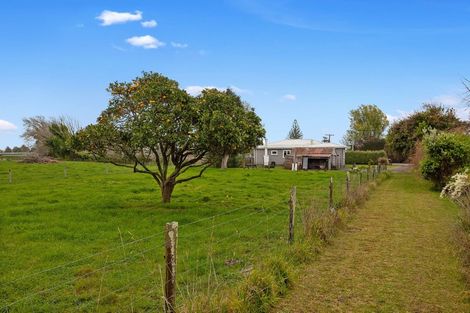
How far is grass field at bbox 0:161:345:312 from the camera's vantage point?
667 centimetres

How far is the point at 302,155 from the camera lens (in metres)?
54.4

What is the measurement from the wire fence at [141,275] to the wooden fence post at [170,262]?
5 cm

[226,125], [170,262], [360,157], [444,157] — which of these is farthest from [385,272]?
[360,157]

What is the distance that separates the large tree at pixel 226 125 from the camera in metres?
13.5

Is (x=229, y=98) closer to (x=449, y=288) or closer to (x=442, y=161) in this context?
(x=449, y=288)

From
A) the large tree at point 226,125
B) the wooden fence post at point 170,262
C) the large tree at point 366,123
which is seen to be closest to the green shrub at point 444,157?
the large tree at point 226,125

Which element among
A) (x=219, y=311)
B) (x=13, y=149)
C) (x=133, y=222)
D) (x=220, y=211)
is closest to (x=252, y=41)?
(x=220, y=211)

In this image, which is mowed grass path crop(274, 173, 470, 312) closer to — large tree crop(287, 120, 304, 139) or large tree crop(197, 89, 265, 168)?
large tree crop(197, 89, 265, 168)

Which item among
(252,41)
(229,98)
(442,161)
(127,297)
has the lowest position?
(127,297)

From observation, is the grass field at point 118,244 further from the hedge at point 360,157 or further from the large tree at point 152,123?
the hedge at point 360,157

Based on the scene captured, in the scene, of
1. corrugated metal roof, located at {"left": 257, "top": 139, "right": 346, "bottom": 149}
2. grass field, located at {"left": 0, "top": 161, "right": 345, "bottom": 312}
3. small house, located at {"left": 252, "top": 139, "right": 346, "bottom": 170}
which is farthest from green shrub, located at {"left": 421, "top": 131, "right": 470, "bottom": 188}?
corrugated metal roof, located at {"left": 257, "top": 139, "right": 346, "bottom": 149}

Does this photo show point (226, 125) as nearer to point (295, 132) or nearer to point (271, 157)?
point (271, 157)

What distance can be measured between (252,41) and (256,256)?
558 inches

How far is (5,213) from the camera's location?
1477cm
